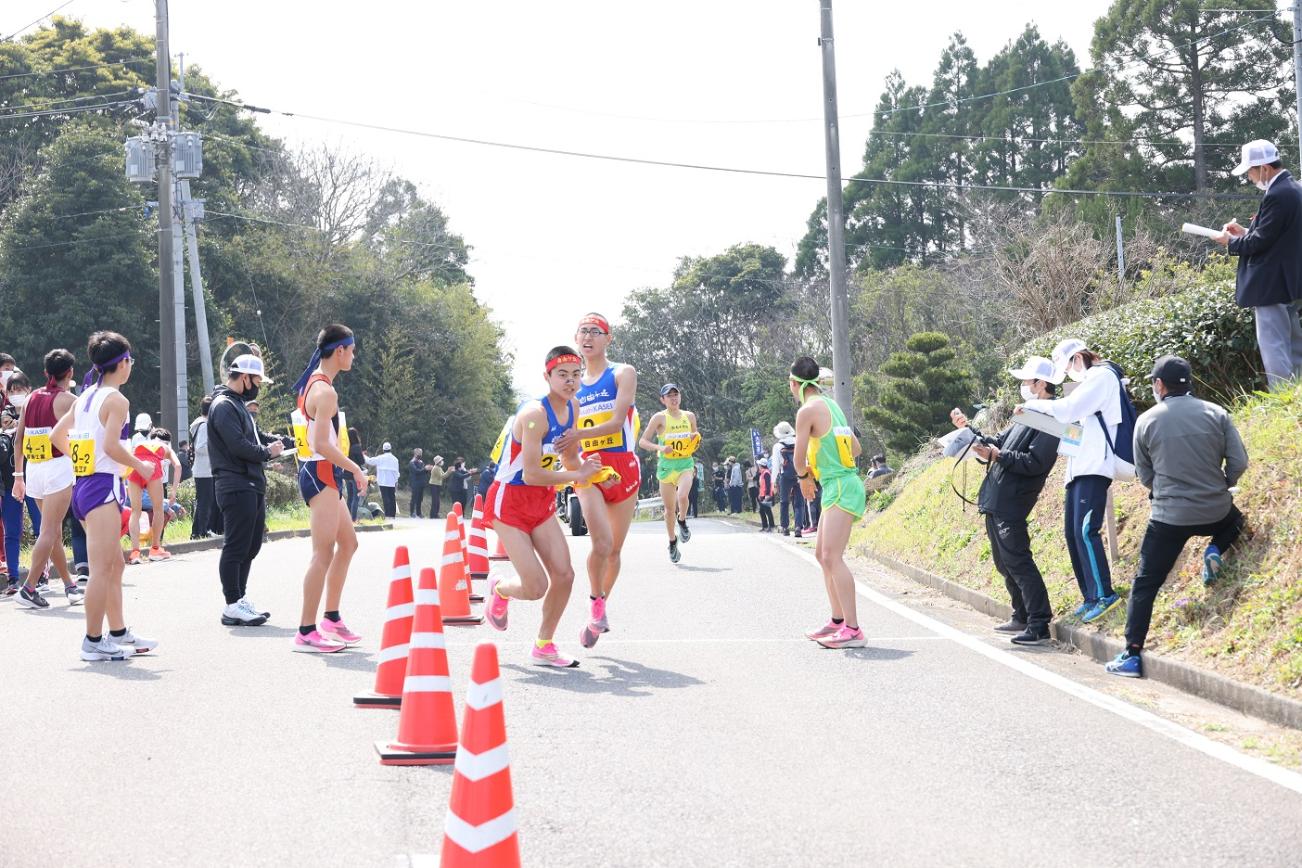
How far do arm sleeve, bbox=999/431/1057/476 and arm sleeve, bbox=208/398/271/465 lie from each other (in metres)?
5.27

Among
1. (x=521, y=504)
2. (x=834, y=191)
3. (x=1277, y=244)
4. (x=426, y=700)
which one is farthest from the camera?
(x=834, y=191)

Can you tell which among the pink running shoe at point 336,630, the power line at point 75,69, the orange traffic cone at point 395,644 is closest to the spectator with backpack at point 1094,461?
the orange traffic cone at point 395,644

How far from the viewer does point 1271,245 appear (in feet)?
31.8

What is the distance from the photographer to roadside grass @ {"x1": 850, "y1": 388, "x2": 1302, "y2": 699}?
7449 mm

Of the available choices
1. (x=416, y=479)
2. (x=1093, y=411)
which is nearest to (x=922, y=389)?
(x=416, y=479)

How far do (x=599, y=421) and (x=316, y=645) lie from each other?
242 centimetres

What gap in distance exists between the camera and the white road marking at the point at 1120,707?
19.0 feet

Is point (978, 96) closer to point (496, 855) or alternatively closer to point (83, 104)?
point (83, 104)

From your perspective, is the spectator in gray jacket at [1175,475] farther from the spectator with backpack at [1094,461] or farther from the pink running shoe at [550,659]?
the pink running shoe at [550,659]

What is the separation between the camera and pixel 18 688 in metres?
7.86

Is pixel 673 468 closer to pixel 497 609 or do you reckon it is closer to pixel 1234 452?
pixel 497 609

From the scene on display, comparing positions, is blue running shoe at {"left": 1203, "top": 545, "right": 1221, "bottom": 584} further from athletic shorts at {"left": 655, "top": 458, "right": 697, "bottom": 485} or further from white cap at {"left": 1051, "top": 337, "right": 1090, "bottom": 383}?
athletic shorts at {"left": 655, "top": 458, "right": 697, "bottom": 485}

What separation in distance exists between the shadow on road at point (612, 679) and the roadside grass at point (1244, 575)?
298 cm

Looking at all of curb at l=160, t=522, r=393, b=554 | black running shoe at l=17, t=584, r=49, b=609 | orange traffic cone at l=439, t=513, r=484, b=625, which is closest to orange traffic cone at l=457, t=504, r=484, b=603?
orange traffic cone at l=439, t=513, r=484, b=625
